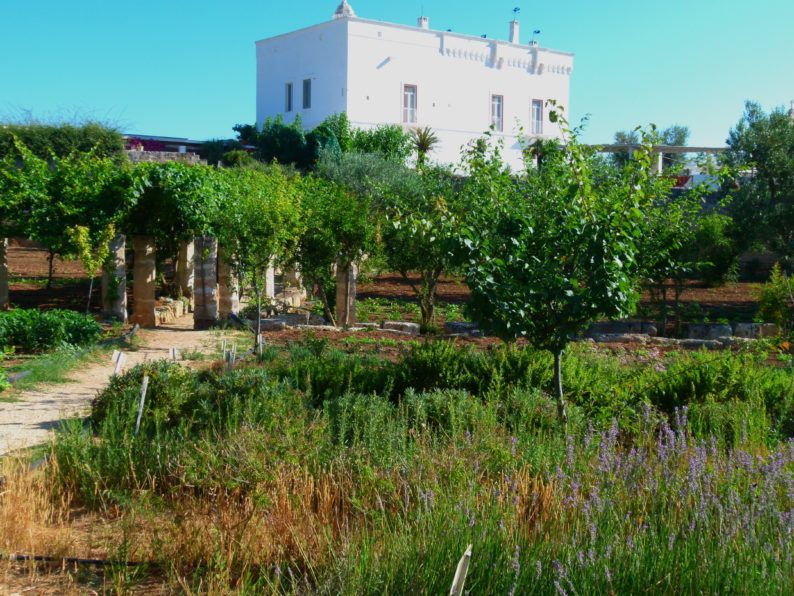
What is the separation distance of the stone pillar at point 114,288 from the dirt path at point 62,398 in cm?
182

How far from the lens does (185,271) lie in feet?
63.6

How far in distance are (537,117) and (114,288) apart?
3670cm

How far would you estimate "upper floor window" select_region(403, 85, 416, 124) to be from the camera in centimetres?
4412

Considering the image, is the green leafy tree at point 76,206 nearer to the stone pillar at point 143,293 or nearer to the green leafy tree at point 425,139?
the stone pillar at point 143,293

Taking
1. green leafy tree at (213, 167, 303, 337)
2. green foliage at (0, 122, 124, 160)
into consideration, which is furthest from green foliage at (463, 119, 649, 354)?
green foliage at (0, 122, 124, 160)

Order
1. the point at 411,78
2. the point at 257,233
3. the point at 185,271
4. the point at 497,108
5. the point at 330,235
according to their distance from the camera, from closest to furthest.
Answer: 1. the point at 257,233
2. the point at 330,235
3. the point at 185,271
4. the point at 411,78
5. the point at 497,108

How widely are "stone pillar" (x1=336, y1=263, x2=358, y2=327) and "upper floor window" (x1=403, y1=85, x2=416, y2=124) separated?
2964 cm

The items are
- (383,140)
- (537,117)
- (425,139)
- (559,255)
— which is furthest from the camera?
(537,117)

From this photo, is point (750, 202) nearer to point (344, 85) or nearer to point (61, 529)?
point (61, 529)

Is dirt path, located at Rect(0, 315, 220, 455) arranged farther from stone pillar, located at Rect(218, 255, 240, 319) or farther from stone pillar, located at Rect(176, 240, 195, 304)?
stone pillar, located at Rect(176, 240, 195, 304)

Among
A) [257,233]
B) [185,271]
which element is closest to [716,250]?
[185,271]

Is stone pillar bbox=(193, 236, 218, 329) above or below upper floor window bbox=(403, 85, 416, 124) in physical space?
below

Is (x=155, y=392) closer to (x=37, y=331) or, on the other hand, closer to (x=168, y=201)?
(x=37, y=331)

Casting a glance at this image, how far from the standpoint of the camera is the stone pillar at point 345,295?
616 inches
